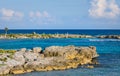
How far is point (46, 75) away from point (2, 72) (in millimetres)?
9475

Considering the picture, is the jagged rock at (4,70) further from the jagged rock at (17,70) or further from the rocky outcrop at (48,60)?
the jagged rock at (17,70)

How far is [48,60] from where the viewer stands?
77.8 metres

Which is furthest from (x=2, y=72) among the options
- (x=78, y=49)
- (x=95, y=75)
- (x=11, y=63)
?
(x=78, y=49)

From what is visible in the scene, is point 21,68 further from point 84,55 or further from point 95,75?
point 84,55

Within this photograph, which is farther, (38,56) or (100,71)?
(38,56)

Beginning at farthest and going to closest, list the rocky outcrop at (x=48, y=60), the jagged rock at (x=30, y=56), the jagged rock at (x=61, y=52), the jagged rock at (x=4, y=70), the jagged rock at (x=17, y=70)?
the jagged rock at (x=61, y=52)
the jagged rock at (x=30, y=56)
the rocky outcrop at (x=48, y=60)
the jagged rock at (x=17, y=70)
the jagged rock at (x=4, y=70)

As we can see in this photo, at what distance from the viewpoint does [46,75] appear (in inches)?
2729

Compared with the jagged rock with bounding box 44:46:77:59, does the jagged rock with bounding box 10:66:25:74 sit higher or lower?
lower

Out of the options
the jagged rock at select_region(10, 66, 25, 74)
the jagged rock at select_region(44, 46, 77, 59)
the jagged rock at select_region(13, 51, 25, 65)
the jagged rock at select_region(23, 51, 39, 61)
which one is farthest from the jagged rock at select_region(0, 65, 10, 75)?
the jagged rock at select_region(44, 46, 77, 59)

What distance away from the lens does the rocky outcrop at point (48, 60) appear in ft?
238

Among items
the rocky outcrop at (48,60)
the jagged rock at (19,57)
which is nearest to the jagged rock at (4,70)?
the rocky outcrop at (48,60)

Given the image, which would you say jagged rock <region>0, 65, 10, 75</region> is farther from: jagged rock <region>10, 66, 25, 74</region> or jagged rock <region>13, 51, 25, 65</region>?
jagged rock <region>13, 51, 25, 65</region>

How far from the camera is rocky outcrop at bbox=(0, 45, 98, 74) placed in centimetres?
7269

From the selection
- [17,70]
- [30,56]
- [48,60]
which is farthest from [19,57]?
[48,60]
